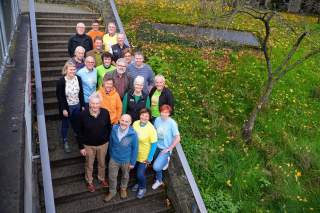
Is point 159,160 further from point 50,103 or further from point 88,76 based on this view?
point 50,103

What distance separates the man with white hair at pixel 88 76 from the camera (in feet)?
18.1

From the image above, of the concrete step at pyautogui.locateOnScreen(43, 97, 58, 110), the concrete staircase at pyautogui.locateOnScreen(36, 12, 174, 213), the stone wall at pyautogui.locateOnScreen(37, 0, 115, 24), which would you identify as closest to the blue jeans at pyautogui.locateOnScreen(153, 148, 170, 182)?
the concrete staircase at pyautogui.locateOnScreen(36, 12, 174, 213)

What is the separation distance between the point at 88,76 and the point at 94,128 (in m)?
1.09

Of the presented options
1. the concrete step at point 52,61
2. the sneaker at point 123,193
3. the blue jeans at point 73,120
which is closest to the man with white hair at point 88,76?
the blue jeans at point 73,120

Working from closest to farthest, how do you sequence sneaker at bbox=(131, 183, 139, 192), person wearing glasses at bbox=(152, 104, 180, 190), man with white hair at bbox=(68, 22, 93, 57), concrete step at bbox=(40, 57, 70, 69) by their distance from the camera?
person wearing glasses at bbox=(152, 104, 180, 190) < sneaker at bbox=(131, 183, 139, 192) < man with white hair at bbox=(68, 22, 93, 57) < concrete step at bbox=(40, 57, 70, 69)

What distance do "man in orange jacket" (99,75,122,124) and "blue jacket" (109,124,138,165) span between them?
43 centimetres

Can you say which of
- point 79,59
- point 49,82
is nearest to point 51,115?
point 49,82

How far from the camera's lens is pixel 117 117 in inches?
217

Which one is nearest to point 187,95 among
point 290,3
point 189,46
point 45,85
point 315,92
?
point 189,46

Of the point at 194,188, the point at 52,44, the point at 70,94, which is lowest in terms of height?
the point at 194,188

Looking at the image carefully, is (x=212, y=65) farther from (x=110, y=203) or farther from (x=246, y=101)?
(x=110, y=203)

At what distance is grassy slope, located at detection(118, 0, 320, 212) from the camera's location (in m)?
6.98

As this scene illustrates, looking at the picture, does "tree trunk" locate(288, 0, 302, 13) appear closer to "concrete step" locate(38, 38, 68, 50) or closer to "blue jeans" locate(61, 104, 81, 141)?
"concrete step" locate(38, 38, 68, 50)

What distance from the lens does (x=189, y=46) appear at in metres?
11.8
